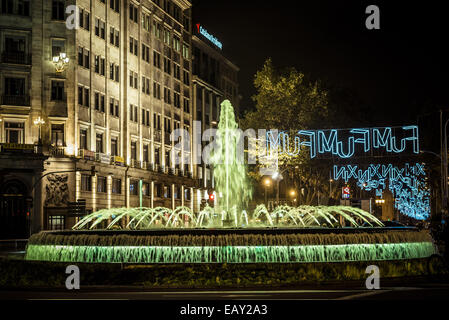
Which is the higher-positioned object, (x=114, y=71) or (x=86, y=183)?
(x=114, y=71)

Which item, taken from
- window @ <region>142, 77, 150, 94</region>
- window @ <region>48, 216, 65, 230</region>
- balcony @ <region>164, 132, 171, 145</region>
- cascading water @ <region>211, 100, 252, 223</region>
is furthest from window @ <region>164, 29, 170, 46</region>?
cascading water @ <region>211, 100, 252, 223</region>

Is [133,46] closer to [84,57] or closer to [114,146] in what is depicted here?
[84,57]

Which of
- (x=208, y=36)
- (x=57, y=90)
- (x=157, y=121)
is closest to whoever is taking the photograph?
(x=57, y=90)

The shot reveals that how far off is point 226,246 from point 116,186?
44.4 metres

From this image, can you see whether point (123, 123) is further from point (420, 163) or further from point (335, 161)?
point (420, 163)

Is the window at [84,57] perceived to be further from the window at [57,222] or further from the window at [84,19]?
the window at [57,222]

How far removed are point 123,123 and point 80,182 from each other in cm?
1191

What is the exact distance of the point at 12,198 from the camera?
50469 millimetres

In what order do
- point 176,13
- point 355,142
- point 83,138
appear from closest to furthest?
point 355,142 < point 83,138 < point 176,13

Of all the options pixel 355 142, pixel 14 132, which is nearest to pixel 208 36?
pixel 355 142

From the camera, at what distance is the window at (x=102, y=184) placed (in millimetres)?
57625

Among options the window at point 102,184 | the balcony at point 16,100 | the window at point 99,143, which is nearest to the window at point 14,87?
the balcony at point 16,100

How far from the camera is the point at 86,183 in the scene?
182ft
